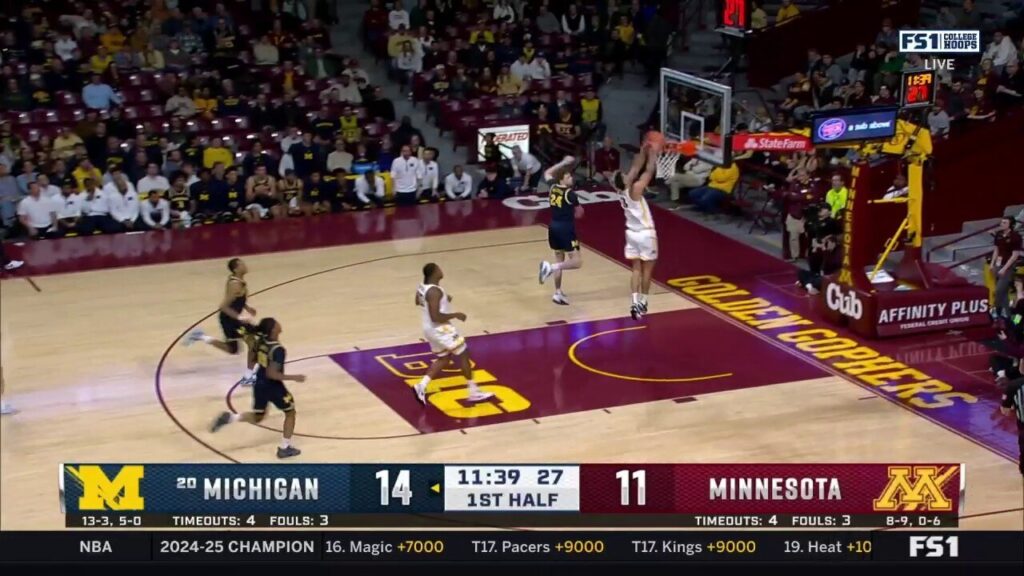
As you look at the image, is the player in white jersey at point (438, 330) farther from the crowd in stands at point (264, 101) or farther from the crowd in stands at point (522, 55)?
the crowd in stands at point (522, 55)

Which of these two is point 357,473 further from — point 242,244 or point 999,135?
point 999,135

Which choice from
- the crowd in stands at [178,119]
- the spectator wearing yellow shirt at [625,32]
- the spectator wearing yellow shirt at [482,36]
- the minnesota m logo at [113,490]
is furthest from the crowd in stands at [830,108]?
the minnesota m logo at [113,490]

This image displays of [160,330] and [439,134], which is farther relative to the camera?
[439,134]

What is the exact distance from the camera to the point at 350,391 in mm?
17078

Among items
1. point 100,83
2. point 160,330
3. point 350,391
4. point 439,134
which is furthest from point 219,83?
point 350,391

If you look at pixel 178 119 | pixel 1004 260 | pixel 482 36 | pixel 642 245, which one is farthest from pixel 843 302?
pixel 482 36

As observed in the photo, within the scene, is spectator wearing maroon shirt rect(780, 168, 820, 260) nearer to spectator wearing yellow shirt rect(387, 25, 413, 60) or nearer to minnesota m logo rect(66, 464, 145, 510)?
spectator wearing yellow shirt rect(387, 25, 413, 60)

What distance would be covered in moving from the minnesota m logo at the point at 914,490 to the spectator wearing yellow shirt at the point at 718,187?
1229 centimetres

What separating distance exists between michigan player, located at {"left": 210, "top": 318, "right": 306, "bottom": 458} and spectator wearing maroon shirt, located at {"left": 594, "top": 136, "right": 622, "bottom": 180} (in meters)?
11.6
